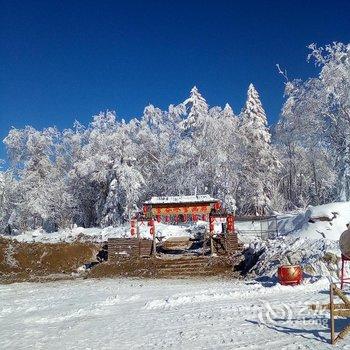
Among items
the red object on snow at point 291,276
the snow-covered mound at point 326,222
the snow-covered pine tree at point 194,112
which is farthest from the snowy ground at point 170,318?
the snow-covered pine tree at point 194,112

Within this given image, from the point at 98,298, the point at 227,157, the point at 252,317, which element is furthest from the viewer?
the point at 227,157

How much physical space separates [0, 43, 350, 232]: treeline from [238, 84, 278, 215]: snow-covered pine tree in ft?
0.37

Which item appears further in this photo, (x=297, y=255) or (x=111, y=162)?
(x=111, y=162)

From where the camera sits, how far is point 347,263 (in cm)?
1834

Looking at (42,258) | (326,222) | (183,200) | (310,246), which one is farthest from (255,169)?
(310,246)

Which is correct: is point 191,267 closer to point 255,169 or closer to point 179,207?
point 179,207

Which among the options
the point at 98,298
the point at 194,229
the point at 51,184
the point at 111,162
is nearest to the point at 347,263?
the point at 98,298

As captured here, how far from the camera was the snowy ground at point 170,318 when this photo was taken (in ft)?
34.3

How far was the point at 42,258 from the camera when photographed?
30.7 metres

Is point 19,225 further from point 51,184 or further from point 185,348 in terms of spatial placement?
point 185,348

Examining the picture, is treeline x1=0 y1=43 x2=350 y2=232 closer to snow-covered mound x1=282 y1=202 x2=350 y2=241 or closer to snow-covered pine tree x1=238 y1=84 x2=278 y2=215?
snow-covered pine tree x1=238 y1=84 x2=278 y2=215

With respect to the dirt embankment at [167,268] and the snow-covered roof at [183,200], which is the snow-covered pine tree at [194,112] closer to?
the snow-covered roof at [183,200]

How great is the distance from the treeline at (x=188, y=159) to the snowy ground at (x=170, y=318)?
83.5 ft

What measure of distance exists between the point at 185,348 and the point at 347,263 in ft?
35.4
